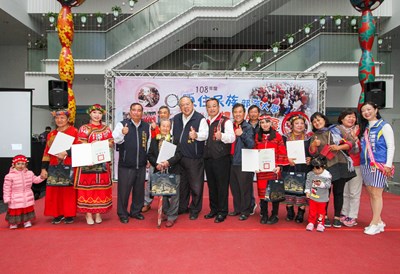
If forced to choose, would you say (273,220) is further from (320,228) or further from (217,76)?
(217,76)

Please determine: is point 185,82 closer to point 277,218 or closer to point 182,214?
point 182,214

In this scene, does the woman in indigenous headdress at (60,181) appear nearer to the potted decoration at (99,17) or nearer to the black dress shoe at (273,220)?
the black dress shoe at (273,220)

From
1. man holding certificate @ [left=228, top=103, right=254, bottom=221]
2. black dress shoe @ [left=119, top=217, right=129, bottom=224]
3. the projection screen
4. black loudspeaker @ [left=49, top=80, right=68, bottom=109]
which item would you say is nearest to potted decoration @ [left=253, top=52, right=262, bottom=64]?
black loudspeaker @ [left=49, top=80, right=68, bottom=109]

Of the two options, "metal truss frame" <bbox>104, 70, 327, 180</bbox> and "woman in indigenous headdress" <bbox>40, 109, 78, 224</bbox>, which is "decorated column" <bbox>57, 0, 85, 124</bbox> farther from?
"woman in indigenous headdress" <bbox>40, 109, 78, 224</bbox>

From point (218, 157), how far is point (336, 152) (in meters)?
1.39

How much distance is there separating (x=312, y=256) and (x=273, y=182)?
1176mm

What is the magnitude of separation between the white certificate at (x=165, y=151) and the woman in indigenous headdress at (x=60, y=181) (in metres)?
1.10

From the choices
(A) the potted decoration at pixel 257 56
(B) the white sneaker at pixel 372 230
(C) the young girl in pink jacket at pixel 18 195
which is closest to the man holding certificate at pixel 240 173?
(B) the white sneaker at pixel 372 230

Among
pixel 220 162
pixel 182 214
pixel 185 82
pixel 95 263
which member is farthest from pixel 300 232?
pixel 185 82

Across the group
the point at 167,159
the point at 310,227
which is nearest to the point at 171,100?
the point at 167,159

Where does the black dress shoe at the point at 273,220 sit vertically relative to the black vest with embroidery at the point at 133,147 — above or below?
below

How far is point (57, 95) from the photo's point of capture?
692 cm

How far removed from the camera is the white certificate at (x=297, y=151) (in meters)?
3.97

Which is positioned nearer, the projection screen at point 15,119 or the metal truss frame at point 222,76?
the projection screen at point 15,119
